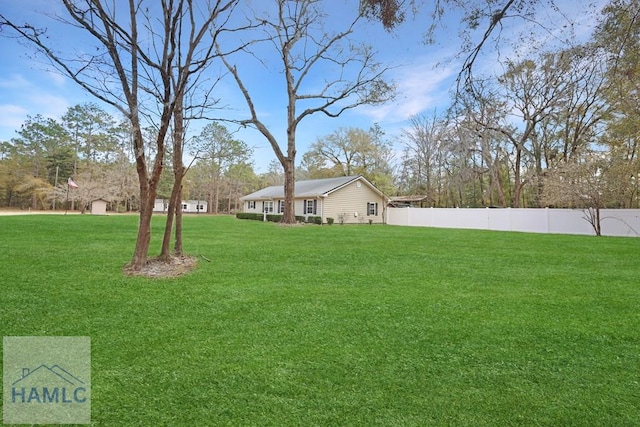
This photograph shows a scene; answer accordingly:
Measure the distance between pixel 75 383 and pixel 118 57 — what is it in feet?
15.8

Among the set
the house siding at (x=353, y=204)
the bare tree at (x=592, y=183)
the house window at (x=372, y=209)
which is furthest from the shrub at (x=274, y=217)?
the bare tree at (x=592, y=183)

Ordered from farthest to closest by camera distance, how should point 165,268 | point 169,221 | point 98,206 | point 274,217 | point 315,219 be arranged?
point 98,206
point 274,217
point 315,219
point 169,221
point 165,268

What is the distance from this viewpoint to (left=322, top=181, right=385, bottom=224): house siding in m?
22.4

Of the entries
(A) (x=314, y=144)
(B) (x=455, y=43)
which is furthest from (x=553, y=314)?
(A) (x=314, y=144)

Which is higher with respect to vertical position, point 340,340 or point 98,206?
point 98,206

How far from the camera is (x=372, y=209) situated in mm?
24250

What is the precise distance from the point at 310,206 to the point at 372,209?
4.25m

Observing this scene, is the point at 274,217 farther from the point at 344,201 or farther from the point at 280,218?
the point at 344,201

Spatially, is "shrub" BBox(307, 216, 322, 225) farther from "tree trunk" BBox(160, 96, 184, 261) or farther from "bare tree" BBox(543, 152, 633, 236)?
"tree trunk" BBox(160, 96, 184, 261)

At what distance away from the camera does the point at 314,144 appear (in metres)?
36.1

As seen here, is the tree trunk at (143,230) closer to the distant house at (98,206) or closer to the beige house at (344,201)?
the beige house at (344,201)

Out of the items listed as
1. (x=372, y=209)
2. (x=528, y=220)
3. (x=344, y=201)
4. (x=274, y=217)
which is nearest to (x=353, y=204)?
(x=344, y=201)

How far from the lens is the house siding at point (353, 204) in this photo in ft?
73.5

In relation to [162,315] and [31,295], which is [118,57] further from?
[162,315]
